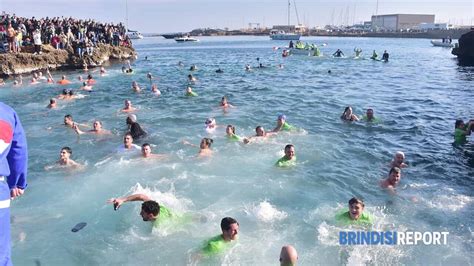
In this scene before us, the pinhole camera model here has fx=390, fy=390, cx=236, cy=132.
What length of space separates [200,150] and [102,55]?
110 ft

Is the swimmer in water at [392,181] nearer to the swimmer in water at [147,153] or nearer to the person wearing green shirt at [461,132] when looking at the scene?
the person wearing green shirt at [461,132]

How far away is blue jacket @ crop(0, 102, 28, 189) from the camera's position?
3.54m

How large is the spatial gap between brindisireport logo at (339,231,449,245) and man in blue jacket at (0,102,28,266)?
586 centimetres

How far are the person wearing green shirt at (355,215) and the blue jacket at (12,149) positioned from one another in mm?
6073

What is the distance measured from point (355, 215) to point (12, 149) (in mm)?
6436

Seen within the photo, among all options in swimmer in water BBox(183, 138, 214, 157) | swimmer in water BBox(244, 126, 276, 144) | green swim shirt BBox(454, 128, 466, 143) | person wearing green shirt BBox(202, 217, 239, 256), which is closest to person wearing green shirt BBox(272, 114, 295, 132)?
swimmer in water BBox(244, 126, 276, 144)

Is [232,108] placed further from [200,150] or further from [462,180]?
[462,180]

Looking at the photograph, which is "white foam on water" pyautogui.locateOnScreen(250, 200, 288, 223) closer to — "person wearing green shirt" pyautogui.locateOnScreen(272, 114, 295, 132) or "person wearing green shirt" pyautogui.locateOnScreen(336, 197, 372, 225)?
"person wearing green shirt" pyautogui.locateOnScreen(336, 197, 372, 225)

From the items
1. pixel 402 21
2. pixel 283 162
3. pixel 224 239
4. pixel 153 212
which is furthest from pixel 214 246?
pixel 402 21

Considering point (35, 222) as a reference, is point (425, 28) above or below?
above

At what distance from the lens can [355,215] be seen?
799cm

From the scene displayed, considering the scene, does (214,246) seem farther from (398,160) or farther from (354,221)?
(398,160)

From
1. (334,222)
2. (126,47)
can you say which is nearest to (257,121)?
(334,222)

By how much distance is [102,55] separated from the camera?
42.5m
